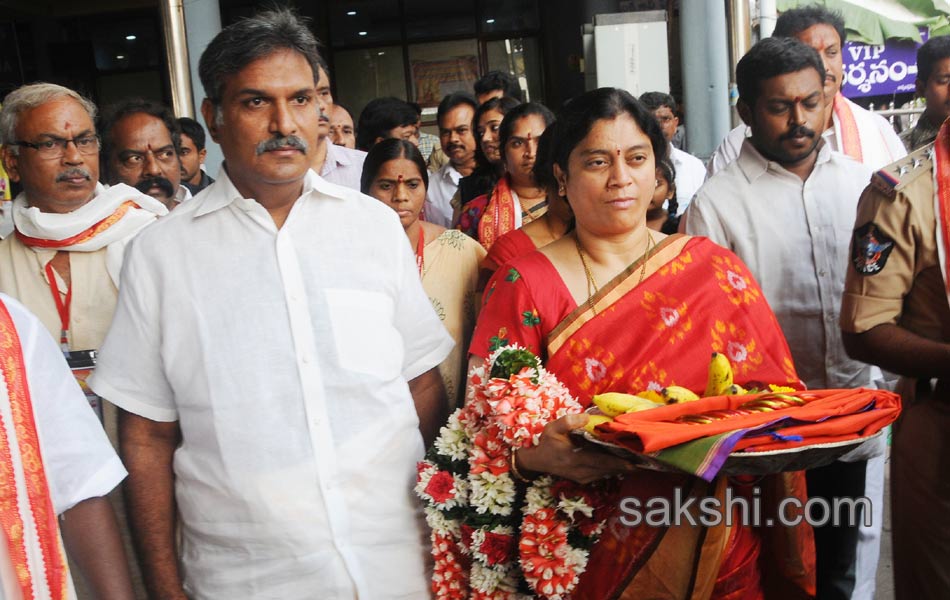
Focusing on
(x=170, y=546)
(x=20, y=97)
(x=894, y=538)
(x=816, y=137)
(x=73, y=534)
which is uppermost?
(x=20, y=97)

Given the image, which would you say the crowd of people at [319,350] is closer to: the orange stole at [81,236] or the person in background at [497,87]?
the orange stole at [81,236]

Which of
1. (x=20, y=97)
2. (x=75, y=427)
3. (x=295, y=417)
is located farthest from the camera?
(x=20, y=97)

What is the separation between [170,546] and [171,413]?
1.03ft

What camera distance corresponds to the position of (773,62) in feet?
10.9

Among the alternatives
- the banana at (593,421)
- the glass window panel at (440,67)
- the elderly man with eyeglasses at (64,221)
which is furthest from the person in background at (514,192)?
the glass window panel at (440,67)

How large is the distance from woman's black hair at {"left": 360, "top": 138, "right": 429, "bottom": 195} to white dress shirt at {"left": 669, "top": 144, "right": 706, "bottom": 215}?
2128 millimetres

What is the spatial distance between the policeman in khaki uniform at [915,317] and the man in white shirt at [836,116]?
125 centimetres

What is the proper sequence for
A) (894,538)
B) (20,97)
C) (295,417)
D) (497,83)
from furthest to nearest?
1. (497,83)
2. (20,97)
3. (894,538)
4. (295,417)

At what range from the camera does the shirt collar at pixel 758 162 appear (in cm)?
336

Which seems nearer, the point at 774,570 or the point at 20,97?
the point at 774,570

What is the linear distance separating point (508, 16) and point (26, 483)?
1115 centimetres

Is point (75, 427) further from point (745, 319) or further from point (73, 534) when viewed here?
point (745, 319)

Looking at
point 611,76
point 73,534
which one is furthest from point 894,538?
point 611,76

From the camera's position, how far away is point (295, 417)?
2199 millimetres
